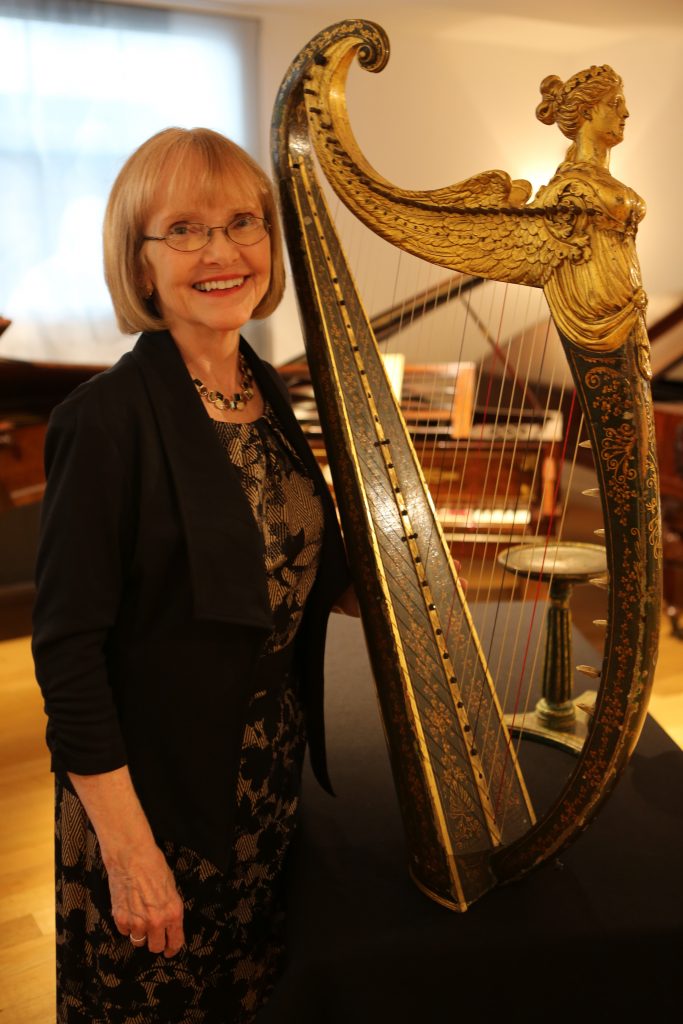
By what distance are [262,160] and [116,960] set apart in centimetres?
448

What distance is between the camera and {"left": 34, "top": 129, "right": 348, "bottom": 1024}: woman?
1.01 m

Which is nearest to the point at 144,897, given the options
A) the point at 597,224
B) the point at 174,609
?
the point at 174,609

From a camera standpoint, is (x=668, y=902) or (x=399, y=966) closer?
(x=399, y=966)

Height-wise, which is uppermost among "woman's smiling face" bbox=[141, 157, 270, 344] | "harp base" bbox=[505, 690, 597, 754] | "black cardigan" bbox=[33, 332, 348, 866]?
"woman's smiling face" bbox=[141, 157, 270, 344]

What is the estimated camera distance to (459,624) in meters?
1.36

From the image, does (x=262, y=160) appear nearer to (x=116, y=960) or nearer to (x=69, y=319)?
(x=69, y=319)

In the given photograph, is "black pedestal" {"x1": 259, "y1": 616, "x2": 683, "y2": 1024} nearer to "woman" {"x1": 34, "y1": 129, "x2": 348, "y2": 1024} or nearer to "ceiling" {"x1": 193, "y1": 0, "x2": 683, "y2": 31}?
"woman" {"x1": 34, "y1": 129, "x2": 348, "y2": 1024}

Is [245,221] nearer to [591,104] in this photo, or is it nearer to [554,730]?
[591,104]

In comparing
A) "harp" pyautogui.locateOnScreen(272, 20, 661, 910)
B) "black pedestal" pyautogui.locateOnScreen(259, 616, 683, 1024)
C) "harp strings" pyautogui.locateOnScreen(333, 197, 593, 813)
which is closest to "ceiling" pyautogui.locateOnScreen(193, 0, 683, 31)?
"harp strings" pyautogui.locateOnScreen(333, 197, 593, 813)

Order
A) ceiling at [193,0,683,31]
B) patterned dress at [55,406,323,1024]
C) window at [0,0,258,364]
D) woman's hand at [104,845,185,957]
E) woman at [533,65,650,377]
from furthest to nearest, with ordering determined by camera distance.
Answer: ceiling at [193,0,683,31], window at [0,0,258,364], patterned dress at [55,406,323,1024], woman's hand at [104,845,185,957], woman at [533,65,650,377]

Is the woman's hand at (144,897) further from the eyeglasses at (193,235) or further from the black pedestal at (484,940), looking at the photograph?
the eyeglasses at (193,235)

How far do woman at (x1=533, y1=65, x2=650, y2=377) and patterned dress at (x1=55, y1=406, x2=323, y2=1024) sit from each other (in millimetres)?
452

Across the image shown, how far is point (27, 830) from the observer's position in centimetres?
225

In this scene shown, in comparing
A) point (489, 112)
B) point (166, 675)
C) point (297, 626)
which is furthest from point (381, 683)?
point (489, 112)
